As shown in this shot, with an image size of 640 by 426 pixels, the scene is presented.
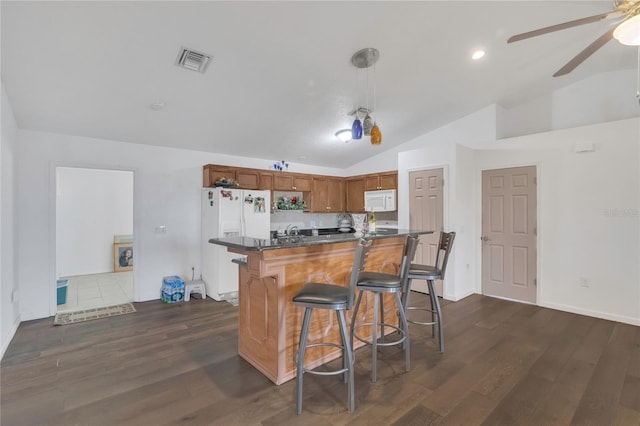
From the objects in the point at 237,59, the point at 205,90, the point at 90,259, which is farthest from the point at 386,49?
the point at 90,259

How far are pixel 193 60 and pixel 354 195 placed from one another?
4.42 m

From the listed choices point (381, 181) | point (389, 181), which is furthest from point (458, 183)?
point (381, 181)

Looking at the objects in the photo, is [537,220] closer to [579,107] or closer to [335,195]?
[579,107]

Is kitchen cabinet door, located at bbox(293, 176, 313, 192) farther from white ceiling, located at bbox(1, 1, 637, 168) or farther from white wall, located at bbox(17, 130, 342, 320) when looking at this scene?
white ceiling, located at bbox(1, 1, 637, 168)

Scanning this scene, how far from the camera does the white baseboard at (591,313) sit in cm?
353

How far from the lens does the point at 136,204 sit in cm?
431

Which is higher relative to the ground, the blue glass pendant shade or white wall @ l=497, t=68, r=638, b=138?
white wall @ l=497, t=68, r=638, b=138

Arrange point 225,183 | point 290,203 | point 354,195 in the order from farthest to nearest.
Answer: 1. point 354,195
2. point 290,203
3. point 225,183

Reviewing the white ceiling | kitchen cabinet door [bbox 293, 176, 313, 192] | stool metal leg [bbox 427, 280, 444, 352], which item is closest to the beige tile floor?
the white ceiling

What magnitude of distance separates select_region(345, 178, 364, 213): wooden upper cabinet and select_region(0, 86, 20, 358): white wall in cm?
530

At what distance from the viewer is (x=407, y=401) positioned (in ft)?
6.75

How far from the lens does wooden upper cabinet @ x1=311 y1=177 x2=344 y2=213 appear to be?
20.5 feet

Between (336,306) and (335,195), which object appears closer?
(336,306)

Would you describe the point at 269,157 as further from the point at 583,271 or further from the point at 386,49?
the point at 583,271
